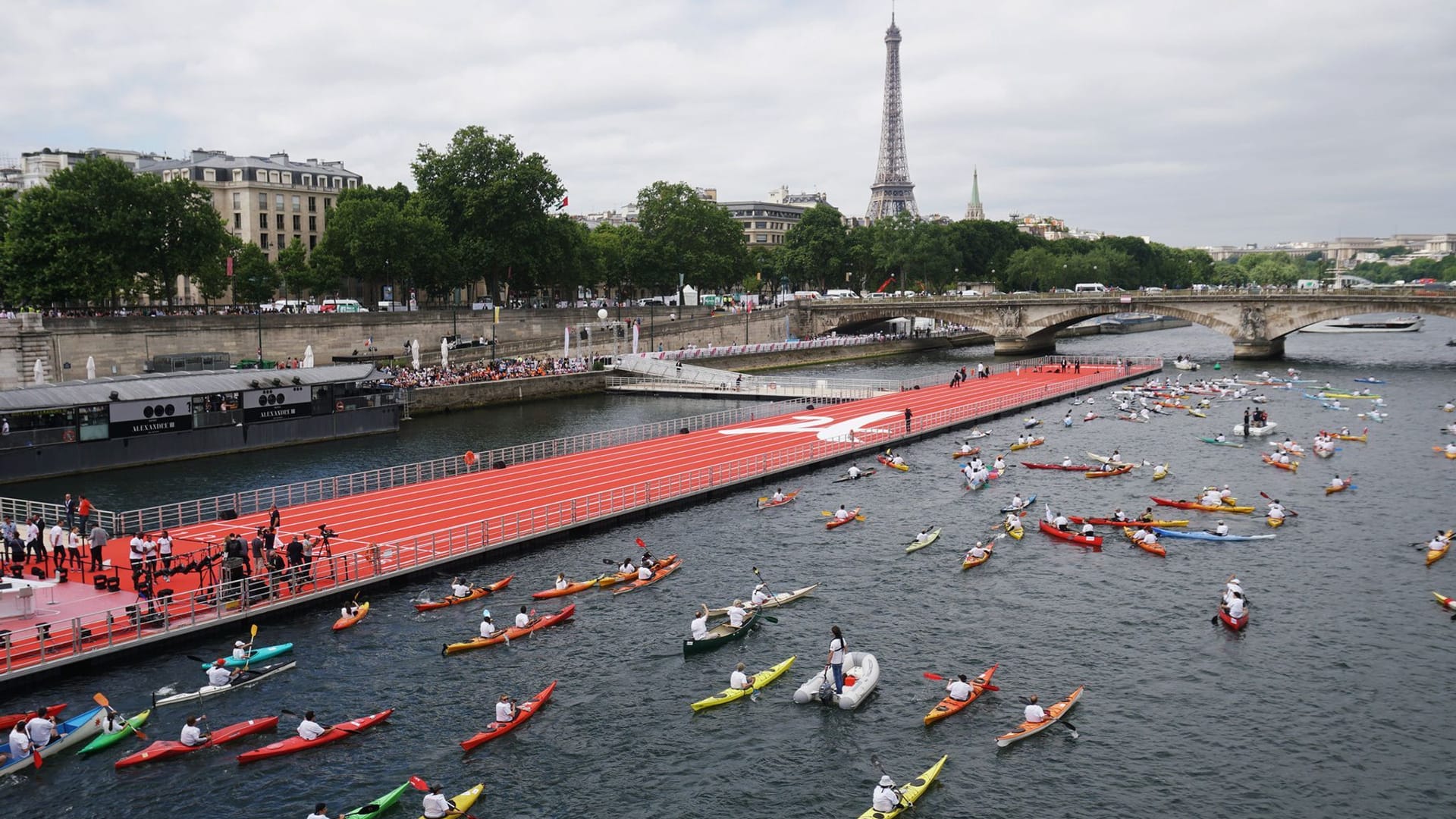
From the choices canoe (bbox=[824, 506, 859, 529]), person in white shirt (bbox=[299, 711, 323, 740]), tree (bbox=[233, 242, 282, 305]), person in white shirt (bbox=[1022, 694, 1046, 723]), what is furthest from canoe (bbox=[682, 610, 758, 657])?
tree (bbox=[233, 242, 282, 305])

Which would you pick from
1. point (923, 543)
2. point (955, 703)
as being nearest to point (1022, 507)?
point (923, 543)

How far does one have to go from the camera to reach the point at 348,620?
33.4 m

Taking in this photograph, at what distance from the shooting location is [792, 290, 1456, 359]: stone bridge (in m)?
108

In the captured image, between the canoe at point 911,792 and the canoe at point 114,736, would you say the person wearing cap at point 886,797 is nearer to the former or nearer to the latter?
the canoe at point 911,792

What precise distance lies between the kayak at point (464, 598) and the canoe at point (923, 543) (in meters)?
16.0

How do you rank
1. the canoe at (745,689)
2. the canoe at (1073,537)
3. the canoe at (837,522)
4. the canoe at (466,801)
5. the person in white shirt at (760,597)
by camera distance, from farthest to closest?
1. the canoe at (837,522)
2. the canoe at (1073,537)
3. the person in white shirt at (760,597)
4. the canoe at (745,689)
5. the canoe at (466,801)

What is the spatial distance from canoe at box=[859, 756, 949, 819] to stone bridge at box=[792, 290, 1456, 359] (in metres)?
99.1

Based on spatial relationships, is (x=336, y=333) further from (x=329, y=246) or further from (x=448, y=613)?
(x=448, y=613)

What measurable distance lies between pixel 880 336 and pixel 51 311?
9784 cm

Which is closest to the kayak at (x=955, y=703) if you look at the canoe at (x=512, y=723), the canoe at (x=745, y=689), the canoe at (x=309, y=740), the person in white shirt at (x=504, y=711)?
the canoe at (x=745, y=689)

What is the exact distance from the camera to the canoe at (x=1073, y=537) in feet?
145

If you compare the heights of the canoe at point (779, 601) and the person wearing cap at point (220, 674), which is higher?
the person wearing cap at point (220, 674)

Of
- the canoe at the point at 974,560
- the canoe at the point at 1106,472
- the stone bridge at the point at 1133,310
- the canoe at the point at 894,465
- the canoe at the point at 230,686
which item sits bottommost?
the canoe at the point at 230,686

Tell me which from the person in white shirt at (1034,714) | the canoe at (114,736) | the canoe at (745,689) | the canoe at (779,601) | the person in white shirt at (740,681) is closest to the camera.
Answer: the canoe at (114,736)
